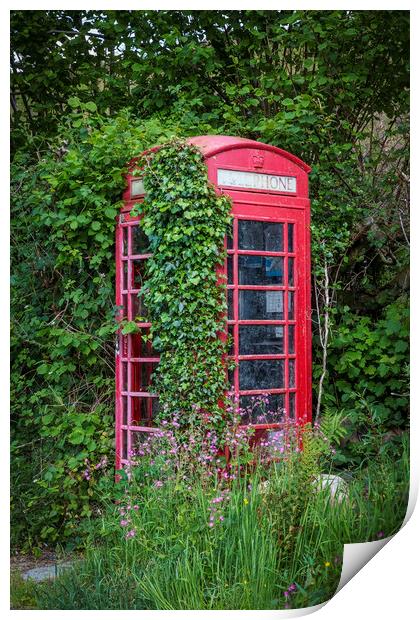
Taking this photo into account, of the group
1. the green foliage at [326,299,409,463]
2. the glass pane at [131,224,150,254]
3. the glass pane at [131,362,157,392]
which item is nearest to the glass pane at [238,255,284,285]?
the glass pane at [131,224,150,254]

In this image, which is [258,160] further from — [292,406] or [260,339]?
[292,406]

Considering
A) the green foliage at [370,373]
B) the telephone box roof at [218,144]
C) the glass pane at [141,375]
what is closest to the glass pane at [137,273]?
the glass pane at [141,375]

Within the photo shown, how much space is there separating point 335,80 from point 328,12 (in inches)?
21.2

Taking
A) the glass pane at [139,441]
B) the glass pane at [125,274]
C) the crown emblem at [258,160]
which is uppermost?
the crown emblem at [258,160]

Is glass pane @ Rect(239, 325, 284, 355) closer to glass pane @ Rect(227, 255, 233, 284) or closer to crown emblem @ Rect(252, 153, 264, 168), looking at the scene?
glass pane @ Rect(227, 255, 233, 284)

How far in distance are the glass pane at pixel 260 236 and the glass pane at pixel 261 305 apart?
289 mm

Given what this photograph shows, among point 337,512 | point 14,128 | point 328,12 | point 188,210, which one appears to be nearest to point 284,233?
point 188,210

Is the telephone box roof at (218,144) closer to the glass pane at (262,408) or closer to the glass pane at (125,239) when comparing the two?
the glass pane at (125,239)

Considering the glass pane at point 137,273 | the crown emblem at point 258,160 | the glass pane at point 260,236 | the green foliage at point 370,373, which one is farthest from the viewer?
the green foliage at point 370,373

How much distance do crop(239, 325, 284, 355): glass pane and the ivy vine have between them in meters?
0.19

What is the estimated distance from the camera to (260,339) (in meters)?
5.76

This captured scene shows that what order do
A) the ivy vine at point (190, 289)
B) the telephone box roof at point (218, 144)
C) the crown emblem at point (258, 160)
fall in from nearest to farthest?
the ivy vine at point (190, 289) → the telephone box roof at point (218, 144) → the crown emblem at point (258, 160)

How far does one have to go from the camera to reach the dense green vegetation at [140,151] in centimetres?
616

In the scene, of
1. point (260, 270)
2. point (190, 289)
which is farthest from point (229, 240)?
point (190, 289)
